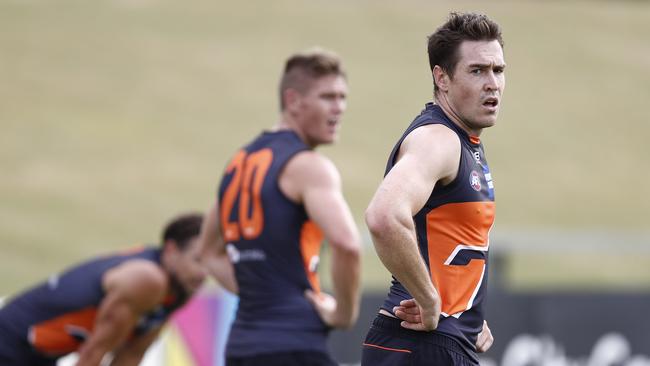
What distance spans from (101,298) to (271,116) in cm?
2335

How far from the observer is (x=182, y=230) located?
695 centimetres

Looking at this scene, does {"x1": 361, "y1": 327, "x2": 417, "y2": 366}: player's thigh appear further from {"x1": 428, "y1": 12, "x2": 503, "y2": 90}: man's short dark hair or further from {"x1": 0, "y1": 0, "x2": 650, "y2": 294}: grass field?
{"x1": 0, "y1": 0, "x2": 650, "y2": 294}: grass field

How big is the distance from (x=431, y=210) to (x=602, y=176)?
86.1 feet

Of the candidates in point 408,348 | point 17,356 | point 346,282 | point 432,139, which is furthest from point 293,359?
point 17,356

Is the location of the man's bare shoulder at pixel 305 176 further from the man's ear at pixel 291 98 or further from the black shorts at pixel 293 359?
the black shorts at pixel 293 359

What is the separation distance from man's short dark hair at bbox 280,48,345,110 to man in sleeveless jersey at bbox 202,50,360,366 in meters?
0.31

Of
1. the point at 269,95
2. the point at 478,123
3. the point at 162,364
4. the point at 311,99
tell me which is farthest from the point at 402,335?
the point at 269,95

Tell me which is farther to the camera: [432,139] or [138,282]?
[138,282]

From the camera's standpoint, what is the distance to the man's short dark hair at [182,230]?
273 inches

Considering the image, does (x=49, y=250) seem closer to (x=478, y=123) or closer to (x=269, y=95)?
(x=269, y=95)

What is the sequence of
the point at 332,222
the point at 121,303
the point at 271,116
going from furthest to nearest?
the point at 271,116 < the point at 121,303 < the point at 332,222

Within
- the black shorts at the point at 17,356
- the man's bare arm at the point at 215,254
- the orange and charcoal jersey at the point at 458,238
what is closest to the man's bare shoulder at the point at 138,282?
the man's bare arm at the point at 215,254

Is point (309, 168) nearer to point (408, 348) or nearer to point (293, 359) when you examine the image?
point (293, 359)

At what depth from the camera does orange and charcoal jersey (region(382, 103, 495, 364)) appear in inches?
169
